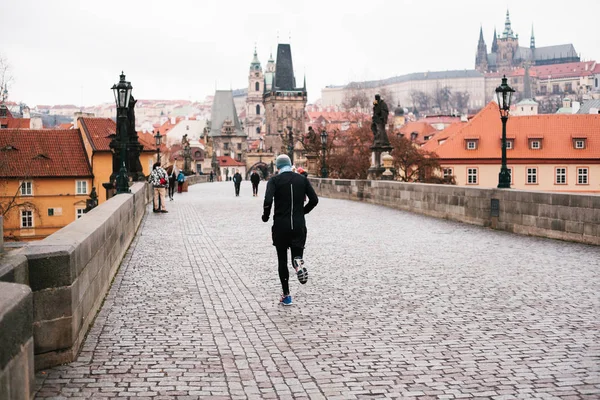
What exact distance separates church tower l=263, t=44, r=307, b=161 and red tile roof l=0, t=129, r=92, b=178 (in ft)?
287

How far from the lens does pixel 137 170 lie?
2867 cm

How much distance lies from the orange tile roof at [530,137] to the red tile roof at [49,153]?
2795 cm

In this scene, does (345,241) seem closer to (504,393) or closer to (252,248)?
(252,248)

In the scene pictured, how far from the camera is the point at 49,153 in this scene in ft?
185

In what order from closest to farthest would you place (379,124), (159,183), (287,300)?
(287,300) → (159,183) → (379,124)

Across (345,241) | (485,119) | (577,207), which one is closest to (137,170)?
(345,241)

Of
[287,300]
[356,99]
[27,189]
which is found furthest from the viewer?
[356,99]

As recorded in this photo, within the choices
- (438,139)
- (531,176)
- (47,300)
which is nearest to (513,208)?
(47,300)

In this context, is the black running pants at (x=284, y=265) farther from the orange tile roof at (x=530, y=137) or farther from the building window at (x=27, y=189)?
the orange tile roof at (x=530, y=137)

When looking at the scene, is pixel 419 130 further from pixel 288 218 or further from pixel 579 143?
pixel 288 218

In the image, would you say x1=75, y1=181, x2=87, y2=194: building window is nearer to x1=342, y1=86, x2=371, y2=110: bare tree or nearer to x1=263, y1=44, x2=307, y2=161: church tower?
x1=342, y1=86, x2=371, y2=110: bare tree

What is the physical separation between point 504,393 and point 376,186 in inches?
921

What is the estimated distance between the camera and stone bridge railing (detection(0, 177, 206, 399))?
11.4 feet

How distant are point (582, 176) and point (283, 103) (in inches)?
3599
